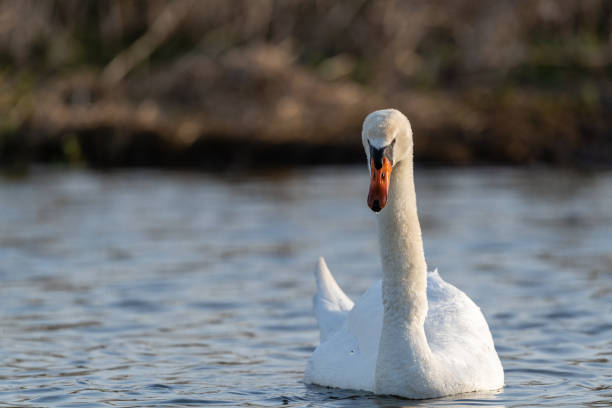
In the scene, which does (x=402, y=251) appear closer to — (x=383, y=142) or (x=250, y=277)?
(x=383, y=142)

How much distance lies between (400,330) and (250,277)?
5.41 metres

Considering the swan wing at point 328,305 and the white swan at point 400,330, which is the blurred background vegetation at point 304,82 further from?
the white swan at point 400,330

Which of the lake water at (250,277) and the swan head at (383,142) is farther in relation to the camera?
the lake water at (250,277)

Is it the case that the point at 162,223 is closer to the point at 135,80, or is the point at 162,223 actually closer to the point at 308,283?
the point at 308,283

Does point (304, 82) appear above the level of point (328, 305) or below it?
above

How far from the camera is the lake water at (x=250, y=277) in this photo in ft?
26.7

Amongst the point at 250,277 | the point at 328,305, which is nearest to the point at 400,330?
the point at 328,305

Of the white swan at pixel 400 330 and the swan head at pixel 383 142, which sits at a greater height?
the swan head at pixel 383 142

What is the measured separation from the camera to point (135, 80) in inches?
1006

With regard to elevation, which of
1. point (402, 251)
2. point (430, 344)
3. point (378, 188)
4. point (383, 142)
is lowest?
point (430, 344)

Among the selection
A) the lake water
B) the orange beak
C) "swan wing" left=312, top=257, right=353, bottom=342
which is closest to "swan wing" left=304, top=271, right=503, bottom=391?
the lake water

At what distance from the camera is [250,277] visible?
1254cm

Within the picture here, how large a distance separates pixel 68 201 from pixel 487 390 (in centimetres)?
1151

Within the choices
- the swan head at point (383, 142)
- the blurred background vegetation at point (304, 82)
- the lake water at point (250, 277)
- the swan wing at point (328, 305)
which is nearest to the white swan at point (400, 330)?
the swan head at point (383, 142)
